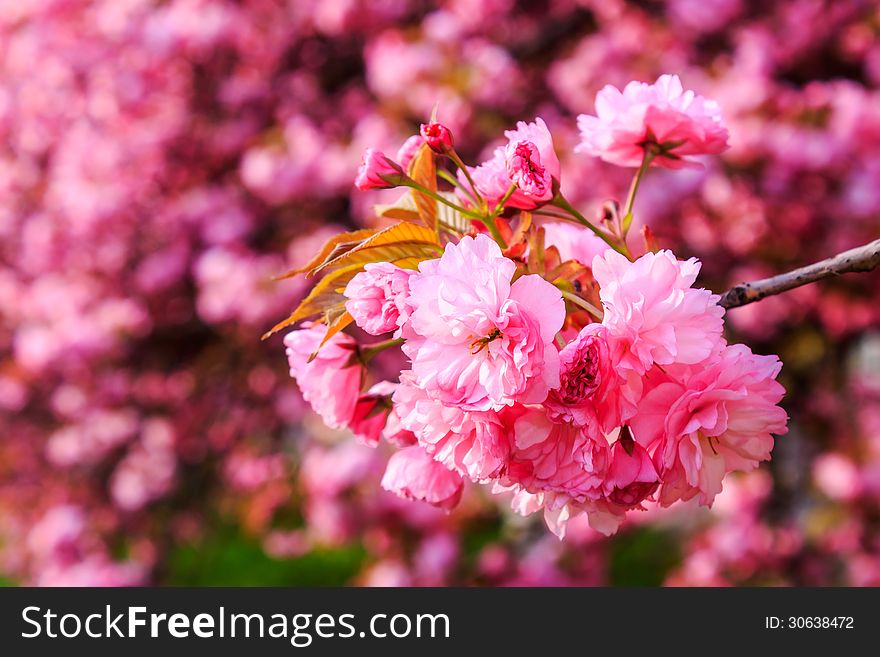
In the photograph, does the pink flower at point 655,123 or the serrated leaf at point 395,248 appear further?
the pink flower at point 655,123

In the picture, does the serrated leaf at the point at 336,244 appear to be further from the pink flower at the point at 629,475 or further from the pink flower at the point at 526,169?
the pink flower at the point at 629,475

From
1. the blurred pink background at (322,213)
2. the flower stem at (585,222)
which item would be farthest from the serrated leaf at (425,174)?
the blurred pink background at (322,213)

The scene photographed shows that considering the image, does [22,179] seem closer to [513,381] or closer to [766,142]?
[766,142]

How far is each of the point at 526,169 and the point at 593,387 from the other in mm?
240

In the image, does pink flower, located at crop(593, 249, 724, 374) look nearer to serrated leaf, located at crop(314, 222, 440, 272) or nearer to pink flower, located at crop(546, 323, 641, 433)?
pink flower, located at crop(546, 323, 641, 433)

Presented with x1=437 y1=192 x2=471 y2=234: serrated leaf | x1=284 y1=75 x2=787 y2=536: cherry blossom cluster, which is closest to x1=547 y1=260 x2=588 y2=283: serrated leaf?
x1=284 y1=75 x2=787 y2=536: cherry blossom cluster

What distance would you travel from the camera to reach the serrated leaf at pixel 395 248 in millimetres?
847

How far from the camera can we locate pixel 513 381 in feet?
2.45

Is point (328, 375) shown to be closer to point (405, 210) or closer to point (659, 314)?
point (405, 210)

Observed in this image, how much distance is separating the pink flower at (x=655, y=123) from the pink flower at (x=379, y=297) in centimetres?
38

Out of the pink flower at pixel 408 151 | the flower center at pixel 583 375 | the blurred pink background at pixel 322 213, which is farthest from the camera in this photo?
the blurred pink background at pixel 322 213

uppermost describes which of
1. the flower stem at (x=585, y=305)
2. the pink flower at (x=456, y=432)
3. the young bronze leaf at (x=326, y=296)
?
the young bronze leaf at (x=326, y=296)

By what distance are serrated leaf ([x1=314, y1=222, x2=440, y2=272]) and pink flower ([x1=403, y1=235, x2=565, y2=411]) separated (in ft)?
0.26

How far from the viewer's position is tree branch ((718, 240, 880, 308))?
82 centimetres
